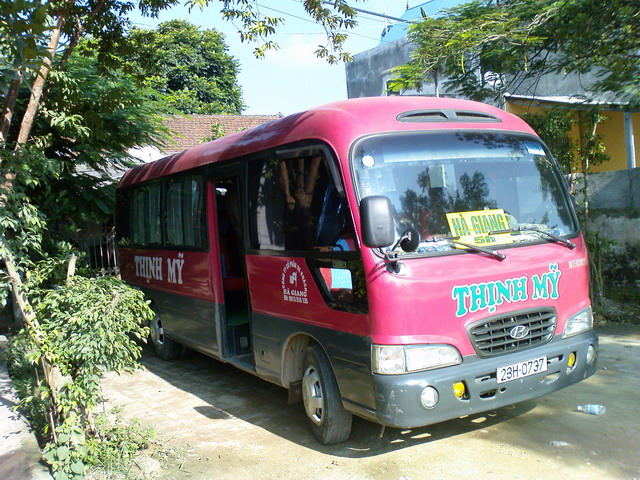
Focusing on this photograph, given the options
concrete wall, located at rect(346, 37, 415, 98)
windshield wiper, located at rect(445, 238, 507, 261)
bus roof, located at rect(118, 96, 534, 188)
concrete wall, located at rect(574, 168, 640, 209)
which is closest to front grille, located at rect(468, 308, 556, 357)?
windshield wiper, located at rect(445, 238, 507, 261)

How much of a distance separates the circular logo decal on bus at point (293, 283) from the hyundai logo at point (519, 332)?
158 centimetres

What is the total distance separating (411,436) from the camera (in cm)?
497

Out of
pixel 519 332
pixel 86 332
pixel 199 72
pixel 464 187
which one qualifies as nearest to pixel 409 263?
pixel 464 187

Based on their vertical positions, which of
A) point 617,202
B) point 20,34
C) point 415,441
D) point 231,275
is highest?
point 20,34

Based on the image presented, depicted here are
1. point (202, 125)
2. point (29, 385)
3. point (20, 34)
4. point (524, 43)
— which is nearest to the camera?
point (20, 34)

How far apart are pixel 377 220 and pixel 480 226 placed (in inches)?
40.0

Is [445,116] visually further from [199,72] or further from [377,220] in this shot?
[199,72]

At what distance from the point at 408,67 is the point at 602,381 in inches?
217

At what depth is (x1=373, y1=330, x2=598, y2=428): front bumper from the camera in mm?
4062

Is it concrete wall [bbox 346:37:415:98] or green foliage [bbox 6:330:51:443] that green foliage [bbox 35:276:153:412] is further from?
concrete wall [bbox 346:37:415:98]

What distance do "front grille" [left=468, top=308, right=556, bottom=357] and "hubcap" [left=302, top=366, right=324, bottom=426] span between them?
1.32m

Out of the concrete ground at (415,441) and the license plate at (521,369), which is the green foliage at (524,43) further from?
the license plate at (521,369)

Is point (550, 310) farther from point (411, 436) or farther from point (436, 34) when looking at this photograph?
point (436, 34)

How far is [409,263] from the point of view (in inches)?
166
